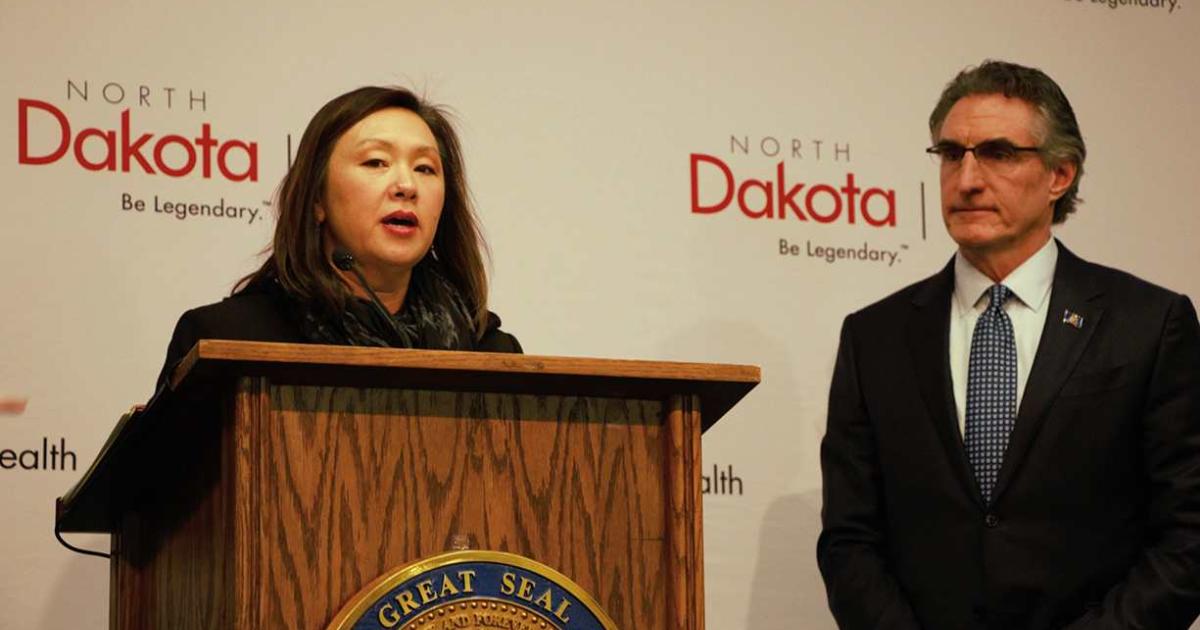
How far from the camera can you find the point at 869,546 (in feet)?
9.63

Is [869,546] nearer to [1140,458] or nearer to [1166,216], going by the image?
[1140,458]

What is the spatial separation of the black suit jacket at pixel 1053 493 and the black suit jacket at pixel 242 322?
105cm

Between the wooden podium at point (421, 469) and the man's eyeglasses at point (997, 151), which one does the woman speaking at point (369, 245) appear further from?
the man's eyeglasses at point (997, 151)

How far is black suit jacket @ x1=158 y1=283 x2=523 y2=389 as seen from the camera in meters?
2.43

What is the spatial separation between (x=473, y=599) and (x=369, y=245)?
92cm

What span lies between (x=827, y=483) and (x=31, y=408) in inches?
57.3

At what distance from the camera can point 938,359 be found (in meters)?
3.00

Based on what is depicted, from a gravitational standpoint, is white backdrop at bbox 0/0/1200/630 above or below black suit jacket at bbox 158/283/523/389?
above

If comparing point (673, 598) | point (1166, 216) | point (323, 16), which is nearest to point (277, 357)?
point (673, 598)

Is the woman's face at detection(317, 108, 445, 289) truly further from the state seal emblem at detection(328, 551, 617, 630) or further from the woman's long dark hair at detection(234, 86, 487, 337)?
the state seal emblem at detection(328, 551, 617, 630)

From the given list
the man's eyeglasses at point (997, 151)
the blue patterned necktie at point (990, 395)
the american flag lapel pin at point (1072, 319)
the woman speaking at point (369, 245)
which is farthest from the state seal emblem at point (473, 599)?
the man's eyeglasses at point (997, 151)

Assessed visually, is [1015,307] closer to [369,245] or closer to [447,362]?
[369,245]

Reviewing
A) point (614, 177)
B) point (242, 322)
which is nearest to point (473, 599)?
point (242, 322)

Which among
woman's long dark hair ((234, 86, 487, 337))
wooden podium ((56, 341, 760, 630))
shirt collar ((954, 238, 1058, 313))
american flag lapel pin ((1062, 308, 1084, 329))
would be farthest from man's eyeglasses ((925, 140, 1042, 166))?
wooden podium ((56, 341, 760, 630))
